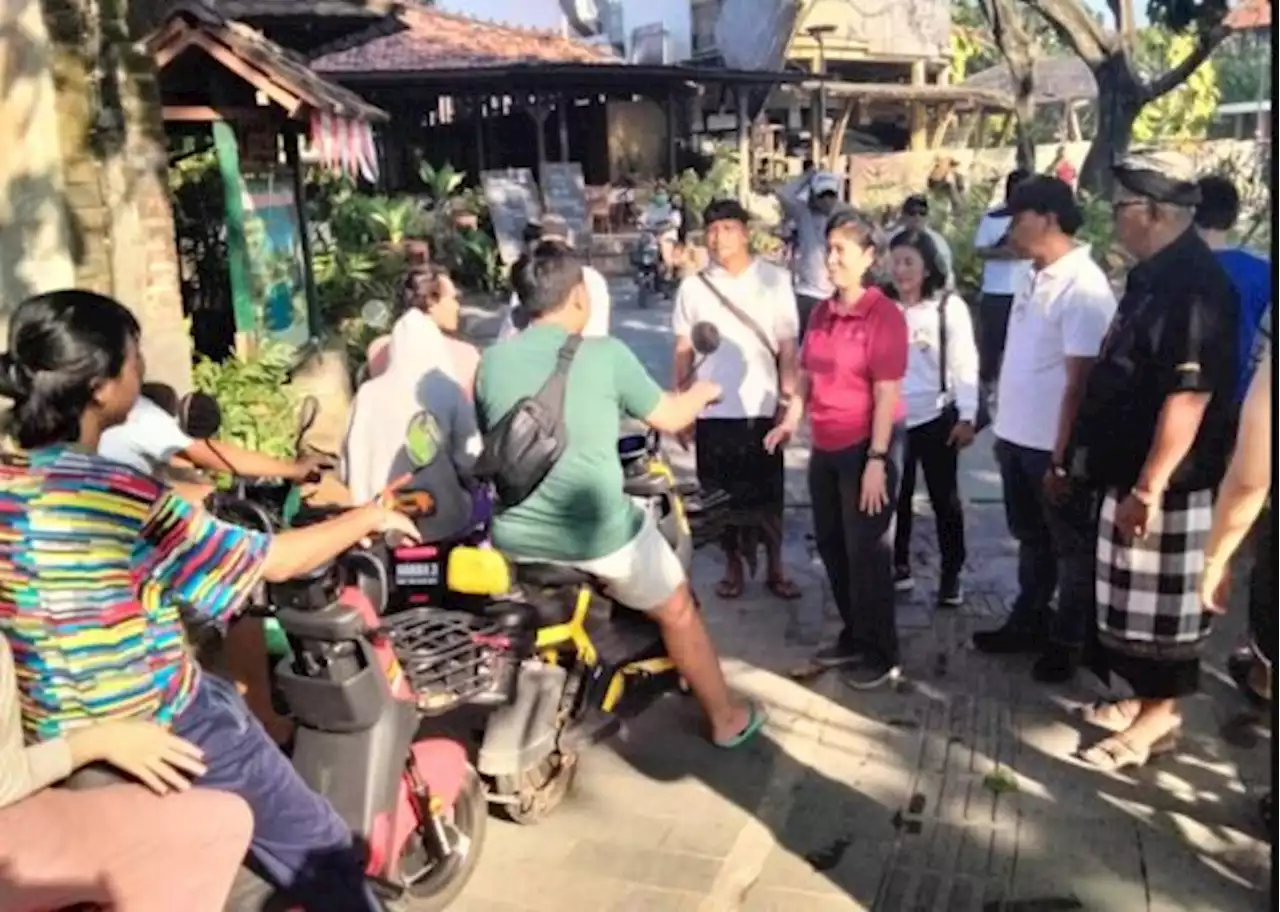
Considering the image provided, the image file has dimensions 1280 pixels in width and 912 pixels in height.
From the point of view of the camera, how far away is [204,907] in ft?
7.70

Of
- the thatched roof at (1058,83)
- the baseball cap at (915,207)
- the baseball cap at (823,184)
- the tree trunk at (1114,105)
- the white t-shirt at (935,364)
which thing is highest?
the thatched roof at (1058,83)

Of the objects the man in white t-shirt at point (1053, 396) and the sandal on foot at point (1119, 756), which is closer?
the sandal on foot at point (1119, 756)

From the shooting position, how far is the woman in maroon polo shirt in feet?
14.8

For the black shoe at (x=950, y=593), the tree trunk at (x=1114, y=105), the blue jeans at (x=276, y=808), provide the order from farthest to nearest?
the tree trunk at (x=1114, y=105) → the black shoe at (x=950, y=593) → the blue jeans at (x=276, y=808)

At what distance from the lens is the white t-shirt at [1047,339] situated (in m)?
4.32

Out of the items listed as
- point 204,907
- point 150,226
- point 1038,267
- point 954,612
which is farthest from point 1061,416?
point 150,226

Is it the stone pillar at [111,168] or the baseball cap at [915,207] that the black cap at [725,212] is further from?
the baseball cap at [915,207]

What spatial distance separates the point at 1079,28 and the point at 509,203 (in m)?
8.35

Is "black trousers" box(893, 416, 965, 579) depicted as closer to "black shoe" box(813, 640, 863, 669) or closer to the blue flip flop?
"black shoe" box(813, 640, 863, 669)

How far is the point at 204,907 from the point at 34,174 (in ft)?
8.15

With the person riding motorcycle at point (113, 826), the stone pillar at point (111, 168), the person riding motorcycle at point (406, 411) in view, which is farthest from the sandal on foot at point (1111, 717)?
the stone pillar at point (111, 168)

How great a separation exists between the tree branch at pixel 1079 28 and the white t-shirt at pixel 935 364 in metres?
10.2

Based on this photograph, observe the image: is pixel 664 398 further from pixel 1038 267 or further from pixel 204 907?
pixel 204 907

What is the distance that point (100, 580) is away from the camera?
224 centimetres
